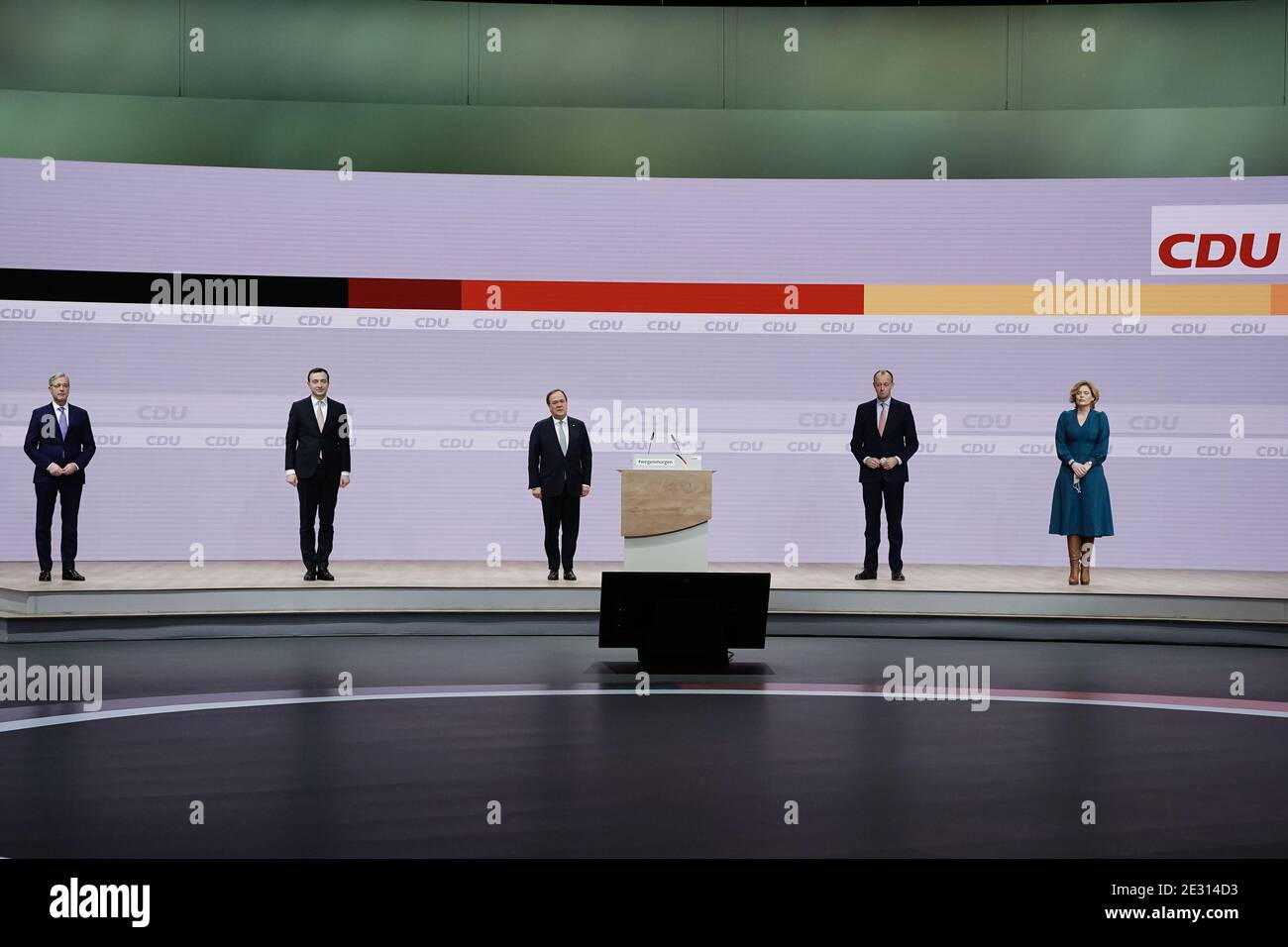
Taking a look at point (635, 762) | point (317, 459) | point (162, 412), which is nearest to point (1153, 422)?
point (317, 459)

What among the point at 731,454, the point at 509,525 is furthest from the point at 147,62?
the point at 731,454

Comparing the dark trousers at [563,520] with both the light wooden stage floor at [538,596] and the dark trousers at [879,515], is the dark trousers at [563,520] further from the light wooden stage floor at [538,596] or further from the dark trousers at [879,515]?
the dark trousers at [879,515]

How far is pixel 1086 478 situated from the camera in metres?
7.27

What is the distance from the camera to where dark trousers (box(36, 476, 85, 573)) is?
7078 millimetres

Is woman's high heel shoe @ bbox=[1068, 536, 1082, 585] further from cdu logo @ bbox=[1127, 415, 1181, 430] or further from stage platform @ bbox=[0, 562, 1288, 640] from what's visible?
cdu logo @ bbox=[1127, 415, 1181, 430]

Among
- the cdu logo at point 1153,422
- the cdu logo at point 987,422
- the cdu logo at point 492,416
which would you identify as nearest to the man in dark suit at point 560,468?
the cdu logo at point 492,416

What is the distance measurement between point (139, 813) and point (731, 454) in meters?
6.25

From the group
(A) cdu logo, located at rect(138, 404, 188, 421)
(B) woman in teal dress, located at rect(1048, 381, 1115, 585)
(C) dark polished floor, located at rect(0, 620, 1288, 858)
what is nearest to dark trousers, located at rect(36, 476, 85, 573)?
(C) dark polished floor, located at rect(0, 620, 1288, 858)

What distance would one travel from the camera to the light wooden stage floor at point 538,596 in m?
6.69

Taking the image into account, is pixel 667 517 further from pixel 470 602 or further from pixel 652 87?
pixel 652 87

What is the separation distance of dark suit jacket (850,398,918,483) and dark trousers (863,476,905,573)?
5 centimetres

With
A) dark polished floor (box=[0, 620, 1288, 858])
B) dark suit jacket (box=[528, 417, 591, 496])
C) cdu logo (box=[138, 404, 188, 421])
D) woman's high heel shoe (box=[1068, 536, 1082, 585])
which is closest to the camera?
dark polished floor (box=[0, 620, 1288, 858])

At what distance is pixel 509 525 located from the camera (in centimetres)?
893

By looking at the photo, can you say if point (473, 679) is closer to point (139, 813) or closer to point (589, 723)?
point (589, 723)
